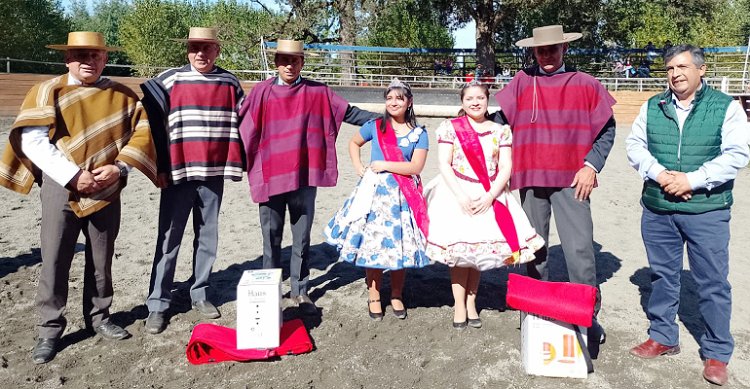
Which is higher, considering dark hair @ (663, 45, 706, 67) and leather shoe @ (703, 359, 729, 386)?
dark hair @ (663, 45, 706, 67)

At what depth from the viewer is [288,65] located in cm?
420

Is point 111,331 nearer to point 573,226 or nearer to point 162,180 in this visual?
point 162,180

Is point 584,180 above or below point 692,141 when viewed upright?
below

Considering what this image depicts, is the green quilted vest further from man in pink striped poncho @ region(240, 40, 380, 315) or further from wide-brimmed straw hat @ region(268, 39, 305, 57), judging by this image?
wide-brimmed straw hat @ region(268, 39, 305, 57)

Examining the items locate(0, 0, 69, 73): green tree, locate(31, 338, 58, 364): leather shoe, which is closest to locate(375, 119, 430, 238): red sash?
locate(31, 338, 58, 364): leather shoe

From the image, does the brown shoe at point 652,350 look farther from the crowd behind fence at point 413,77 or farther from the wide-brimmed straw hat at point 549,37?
the crowd behind fence at point 413,77

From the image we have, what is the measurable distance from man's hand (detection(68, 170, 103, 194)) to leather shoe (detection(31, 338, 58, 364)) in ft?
3.17

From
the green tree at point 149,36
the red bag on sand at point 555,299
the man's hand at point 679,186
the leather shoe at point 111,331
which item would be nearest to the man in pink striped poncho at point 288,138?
the leather shoe at point 111,331

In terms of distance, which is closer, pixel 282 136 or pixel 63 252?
pixel 63 252

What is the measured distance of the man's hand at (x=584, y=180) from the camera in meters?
3.76

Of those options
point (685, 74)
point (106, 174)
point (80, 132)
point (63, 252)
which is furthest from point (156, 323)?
point (685, 74)

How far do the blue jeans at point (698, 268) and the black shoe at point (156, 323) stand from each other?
315 cm

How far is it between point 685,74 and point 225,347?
119 inches

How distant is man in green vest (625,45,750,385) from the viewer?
10.7ft
